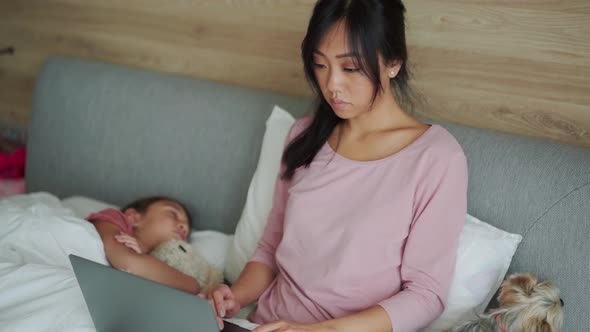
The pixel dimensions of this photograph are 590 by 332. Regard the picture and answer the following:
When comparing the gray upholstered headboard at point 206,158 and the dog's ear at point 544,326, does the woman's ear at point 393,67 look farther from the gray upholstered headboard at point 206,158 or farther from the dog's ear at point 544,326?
the dog's ear at point 544,326

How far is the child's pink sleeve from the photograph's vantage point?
6.15 feet

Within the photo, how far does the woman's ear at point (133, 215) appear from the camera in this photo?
1976mm

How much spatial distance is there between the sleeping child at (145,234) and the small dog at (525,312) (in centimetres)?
87

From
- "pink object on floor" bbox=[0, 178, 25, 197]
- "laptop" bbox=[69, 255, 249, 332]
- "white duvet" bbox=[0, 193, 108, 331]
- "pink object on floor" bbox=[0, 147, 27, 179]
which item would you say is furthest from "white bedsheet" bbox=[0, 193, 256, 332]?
"pink object on floor" bbox=[0, 147, 27, 179]

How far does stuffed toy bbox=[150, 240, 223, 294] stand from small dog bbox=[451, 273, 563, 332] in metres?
0.84

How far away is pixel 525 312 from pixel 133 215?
1282 mm

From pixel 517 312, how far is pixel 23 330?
3.38ft

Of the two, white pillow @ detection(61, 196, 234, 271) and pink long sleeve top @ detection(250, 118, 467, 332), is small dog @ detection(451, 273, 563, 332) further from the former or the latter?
white pillow @ detection(61, 196, 234, 271)

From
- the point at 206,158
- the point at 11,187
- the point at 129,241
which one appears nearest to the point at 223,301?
the point at 129,241

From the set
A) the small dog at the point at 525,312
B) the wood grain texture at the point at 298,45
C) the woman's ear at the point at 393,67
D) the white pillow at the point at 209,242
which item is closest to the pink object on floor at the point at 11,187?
the wood grain texture at the point at 298,45

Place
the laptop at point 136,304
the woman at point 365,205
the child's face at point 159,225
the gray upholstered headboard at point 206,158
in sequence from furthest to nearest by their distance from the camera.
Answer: the child's face at point 159,225
the gray upholstered headboard at point 206,158
the woman at point 365,205
the laptop at point 136,304

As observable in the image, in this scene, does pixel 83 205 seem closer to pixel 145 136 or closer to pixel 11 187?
pixel 145 136

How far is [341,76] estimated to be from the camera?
54.1 inches

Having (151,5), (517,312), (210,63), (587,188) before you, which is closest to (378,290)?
(517,312)
